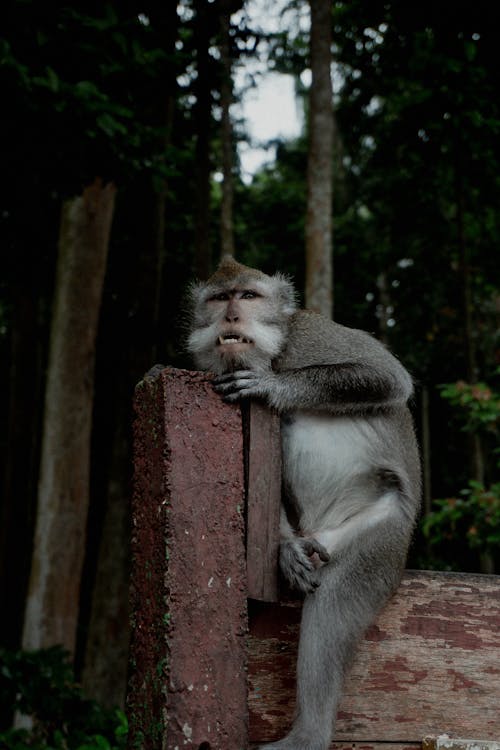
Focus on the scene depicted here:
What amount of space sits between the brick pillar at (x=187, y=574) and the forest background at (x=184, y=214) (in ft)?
4.75

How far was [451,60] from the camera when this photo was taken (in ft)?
23.4

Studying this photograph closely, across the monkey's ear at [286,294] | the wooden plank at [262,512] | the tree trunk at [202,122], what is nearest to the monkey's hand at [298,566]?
the wooden plank at [262,512]

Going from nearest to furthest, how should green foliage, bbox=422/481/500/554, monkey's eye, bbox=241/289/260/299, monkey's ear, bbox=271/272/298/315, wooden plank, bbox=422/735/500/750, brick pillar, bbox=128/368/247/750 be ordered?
brick pillar, bbox=128/368/247/750 → wooden plank, bbox=422/735/500/750 → monkey's eye, bbox=241/289/260/299 → monkey's ear, bbox=271/272/298/315 → green foliage, bbox=422/481/500/554

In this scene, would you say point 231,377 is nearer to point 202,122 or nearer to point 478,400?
point 478,400

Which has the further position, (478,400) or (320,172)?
(478,400)

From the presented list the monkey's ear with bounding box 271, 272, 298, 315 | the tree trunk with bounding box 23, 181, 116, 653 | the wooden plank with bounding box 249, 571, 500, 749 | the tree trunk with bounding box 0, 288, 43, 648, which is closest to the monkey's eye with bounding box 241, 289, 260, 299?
the monkey's ear with bounding box 271, 272, 298, 315

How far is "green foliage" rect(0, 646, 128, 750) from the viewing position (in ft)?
18.2

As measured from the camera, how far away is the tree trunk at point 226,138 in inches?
364

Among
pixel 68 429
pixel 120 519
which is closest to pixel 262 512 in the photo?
pixel 68 429

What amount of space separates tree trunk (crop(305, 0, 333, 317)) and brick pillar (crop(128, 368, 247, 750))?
4752mm

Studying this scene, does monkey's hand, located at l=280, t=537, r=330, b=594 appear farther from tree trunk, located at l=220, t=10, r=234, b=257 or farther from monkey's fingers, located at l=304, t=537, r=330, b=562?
tree trunk, located at l=220, t=10, r=234, b=257

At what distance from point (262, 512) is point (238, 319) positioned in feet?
2.89

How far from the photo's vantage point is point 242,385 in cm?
217

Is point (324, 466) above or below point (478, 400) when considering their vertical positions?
below
